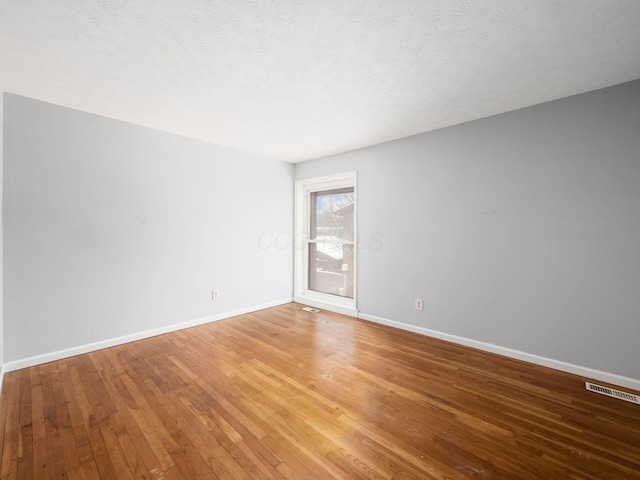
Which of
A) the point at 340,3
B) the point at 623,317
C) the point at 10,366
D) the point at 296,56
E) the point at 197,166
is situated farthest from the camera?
the point at 197,166

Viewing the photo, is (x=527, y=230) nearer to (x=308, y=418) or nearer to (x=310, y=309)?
(x=308, y=418)

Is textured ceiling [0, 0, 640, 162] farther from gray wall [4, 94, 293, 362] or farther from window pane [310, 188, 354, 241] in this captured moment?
window pane [310, 188, 354, 241]

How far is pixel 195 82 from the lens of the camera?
2.14 metres

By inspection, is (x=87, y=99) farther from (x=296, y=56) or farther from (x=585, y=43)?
(x=585, y=43)

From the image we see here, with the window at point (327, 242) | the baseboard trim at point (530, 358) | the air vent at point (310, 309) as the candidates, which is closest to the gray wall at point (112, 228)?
the air vent at point (310, 309)

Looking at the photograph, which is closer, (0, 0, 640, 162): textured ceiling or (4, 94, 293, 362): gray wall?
(0, 0, 640, 162): textured ceiling

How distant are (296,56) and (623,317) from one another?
3277 millimetres

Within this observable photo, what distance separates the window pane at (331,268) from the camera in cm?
427

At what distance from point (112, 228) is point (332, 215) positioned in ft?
9.77

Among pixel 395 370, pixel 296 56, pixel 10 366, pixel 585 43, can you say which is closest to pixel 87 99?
pixel 296 56

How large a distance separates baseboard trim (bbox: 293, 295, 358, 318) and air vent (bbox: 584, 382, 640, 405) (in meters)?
2.41

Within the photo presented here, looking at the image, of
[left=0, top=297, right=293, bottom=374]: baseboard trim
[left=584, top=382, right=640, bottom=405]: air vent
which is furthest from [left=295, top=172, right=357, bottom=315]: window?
[left=584, top=382, right=640, bottom=405]: air vent

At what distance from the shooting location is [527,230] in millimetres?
2553

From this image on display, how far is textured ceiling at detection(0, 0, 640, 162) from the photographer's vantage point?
4.74ft
